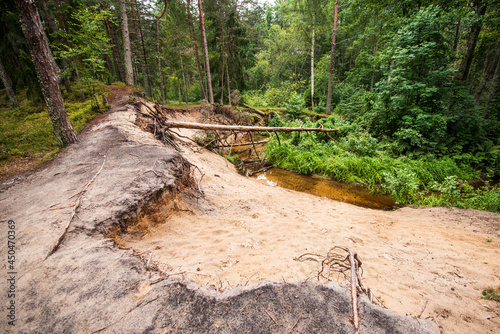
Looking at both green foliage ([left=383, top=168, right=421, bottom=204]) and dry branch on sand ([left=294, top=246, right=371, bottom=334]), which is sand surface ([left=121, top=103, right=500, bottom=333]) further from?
green foliage ([left=383, top=168, right=421, bottom=204])

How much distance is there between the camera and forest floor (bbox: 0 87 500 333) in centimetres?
145

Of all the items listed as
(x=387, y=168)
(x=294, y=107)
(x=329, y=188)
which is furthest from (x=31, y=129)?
(x=294, y=107)

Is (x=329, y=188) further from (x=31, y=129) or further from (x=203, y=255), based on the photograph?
(x=31, y=129)

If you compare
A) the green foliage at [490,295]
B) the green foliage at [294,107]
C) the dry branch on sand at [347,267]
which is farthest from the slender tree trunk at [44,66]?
the green foliage at [294,107]

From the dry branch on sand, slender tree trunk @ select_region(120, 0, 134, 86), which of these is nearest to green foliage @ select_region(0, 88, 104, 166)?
slender tree trunk @ select_region(120, 0, 134, 86)

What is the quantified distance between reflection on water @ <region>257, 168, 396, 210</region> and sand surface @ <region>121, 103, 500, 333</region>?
3.34ft

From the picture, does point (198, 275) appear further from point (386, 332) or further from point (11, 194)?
point (11, 194)

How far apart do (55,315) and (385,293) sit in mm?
3126

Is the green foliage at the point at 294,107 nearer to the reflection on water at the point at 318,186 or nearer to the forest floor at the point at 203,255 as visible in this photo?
the reflection on water at the point at 318,186

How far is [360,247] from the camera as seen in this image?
3.12m

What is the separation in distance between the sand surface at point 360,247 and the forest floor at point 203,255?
20 millimetres

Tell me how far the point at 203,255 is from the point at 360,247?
2648mm

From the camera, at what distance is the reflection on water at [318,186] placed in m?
6.18

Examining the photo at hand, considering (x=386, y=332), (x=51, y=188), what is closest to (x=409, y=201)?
(x=386, y=332)
